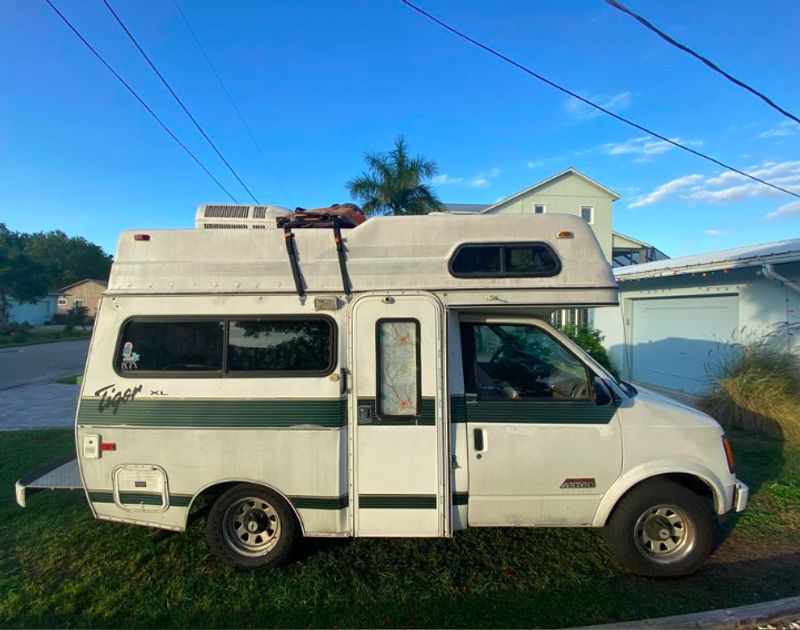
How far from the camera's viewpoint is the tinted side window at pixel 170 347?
3859 millimetres

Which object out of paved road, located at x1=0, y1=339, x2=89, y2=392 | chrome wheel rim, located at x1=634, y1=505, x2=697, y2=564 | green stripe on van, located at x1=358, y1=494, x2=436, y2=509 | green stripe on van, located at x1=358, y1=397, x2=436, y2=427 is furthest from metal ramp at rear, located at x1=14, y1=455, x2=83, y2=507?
paved road, located at x1=0, y1=339, x2=89, y2=392

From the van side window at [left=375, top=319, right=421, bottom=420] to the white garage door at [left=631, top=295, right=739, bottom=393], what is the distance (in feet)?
28.7

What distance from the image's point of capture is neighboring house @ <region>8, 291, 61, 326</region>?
56656mm

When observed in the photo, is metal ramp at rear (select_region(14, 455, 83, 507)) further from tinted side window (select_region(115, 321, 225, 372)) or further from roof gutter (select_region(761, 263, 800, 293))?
roof gutter (select_region(761, 263, 800, 293))

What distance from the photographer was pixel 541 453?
146 inches

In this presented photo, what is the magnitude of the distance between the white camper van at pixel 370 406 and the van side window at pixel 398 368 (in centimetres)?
1

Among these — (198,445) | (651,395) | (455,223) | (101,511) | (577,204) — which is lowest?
(101,511)

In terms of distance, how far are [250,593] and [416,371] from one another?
1.99m

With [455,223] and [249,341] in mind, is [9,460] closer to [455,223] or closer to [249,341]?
[249,341]

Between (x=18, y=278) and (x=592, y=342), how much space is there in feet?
147

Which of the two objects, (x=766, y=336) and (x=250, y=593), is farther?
(x=766, y=336)

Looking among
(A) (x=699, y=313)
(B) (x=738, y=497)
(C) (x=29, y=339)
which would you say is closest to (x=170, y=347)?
(B) (x=738, y=497)

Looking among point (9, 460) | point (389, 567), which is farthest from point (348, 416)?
point (9, 460)

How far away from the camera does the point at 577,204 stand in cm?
2909
